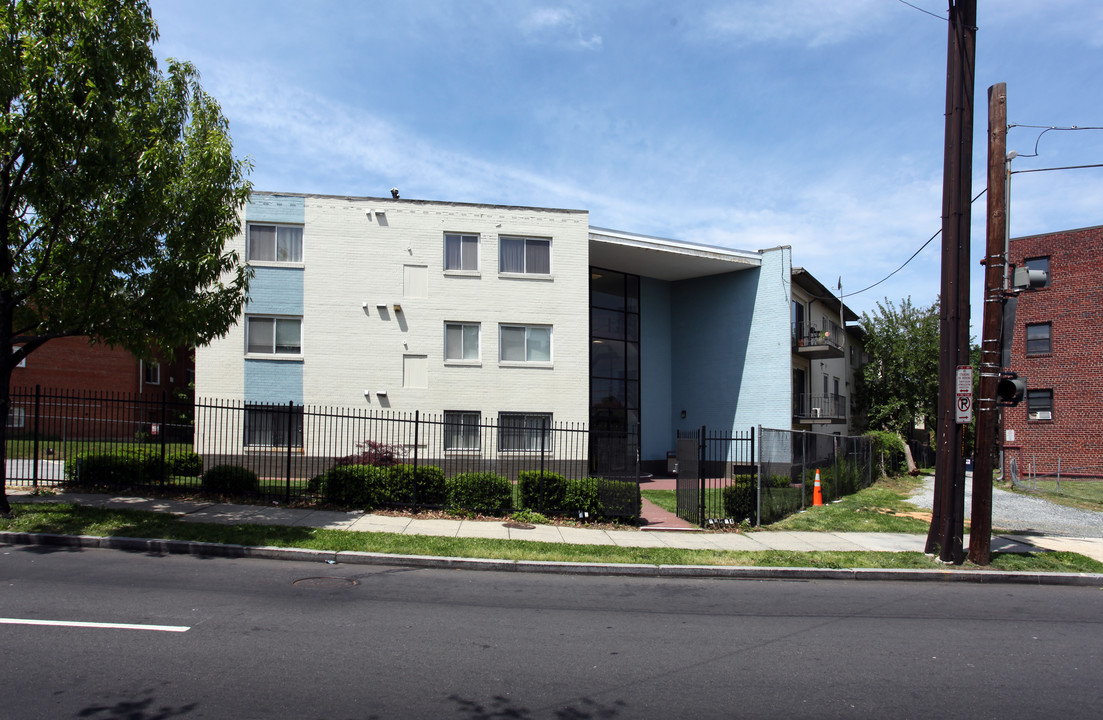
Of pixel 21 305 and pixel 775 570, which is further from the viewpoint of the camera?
pixel 21 305

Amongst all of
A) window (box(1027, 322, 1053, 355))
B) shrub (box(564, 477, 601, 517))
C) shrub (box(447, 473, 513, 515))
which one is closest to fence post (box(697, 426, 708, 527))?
shrub (box(564, 477, 601, 517))

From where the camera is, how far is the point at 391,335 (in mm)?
22203

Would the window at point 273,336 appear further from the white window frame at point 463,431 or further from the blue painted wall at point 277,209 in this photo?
the white window frame at point 463,431

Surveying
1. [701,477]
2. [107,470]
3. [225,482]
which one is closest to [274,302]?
[107,470]

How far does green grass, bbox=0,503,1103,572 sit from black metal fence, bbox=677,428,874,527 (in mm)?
2217

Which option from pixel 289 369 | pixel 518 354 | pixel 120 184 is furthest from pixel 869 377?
pixel 120 184

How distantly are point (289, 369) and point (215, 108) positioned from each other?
11046 mm

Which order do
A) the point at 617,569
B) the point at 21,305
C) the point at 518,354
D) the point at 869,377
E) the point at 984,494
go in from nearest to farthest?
the point at 617,569 → the point at 984,494 → the point at 21,305 → the point at 518,354 → the point at 869,377

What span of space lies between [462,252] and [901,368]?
84.7 ft

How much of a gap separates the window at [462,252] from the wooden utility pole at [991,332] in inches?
609

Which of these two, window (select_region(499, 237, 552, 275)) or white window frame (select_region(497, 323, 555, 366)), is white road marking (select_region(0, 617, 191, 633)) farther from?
window (select_region(499, 237, 552, 275))

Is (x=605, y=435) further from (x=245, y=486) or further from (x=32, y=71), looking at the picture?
(x=32, y=71)

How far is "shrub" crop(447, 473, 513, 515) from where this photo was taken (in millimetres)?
13172

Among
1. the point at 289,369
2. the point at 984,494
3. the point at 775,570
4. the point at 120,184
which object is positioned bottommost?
the point at 775,570
